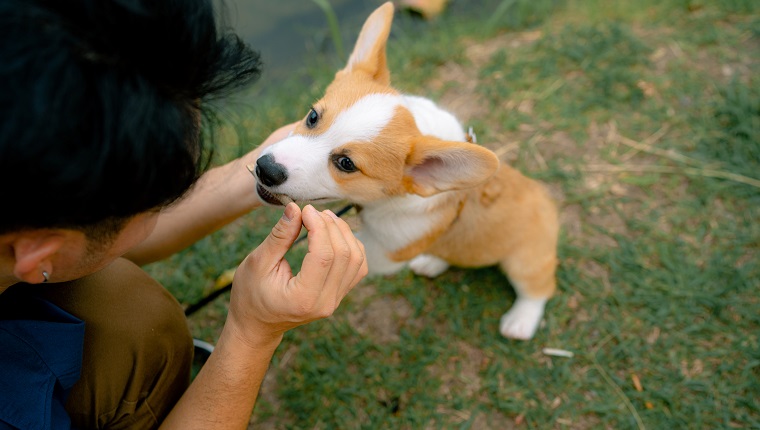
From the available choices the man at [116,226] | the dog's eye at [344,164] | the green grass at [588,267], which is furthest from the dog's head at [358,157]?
the green grass at [588,267]

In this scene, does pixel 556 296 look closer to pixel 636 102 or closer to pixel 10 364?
pixel 636 102

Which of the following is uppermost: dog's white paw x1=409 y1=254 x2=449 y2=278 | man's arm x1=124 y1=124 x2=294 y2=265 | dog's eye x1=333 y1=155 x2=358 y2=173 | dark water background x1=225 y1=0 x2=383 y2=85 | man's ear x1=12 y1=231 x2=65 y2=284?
man's ear x1=12 y1=231 x2=65 y2=284

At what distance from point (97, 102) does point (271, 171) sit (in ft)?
2.83

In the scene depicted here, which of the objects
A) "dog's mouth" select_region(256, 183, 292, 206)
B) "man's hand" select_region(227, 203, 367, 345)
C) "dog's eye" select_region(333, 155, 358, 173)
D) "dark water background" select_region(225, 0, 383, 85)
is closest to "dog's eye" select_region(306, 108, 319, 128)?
"dog's eye" select_region(333, 155, 358, 173)

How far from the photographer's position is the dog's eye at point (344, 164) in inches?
75.9

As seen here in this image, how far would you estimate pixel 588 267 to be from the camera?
2814mm

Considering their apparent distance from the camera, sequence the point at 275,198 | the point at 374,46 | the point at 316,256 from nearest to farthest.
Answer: the point at 316,256, the point at 275,198, the point at 374,46

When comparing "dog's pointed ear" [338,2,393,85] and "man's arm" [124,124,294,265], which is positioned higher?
"dog's pointed ear" [338,2,393,85]

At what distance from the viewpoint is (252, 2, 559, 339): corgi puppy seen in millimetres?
1893

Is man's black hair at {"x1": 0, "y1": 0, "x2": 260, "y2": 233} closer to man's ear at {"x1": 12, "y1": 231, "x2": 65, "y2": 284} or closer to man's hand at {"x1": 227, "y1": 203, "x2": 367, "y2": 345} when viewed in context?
man's ear at {"x1": 12, "y1": 231, "x2": 65, "y2": 284}

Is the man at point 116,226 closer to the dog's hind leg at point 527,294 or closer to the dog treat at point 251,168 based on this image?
the dog treat at point 251,168

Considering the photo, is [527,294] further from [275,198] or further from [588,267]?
[275,198]

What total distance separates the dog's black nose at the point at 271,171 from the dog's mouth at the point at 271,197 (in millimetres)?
67

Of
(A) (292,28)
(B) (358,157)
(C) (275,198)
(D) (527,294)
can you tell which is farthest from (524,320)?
(A) (292,28)
